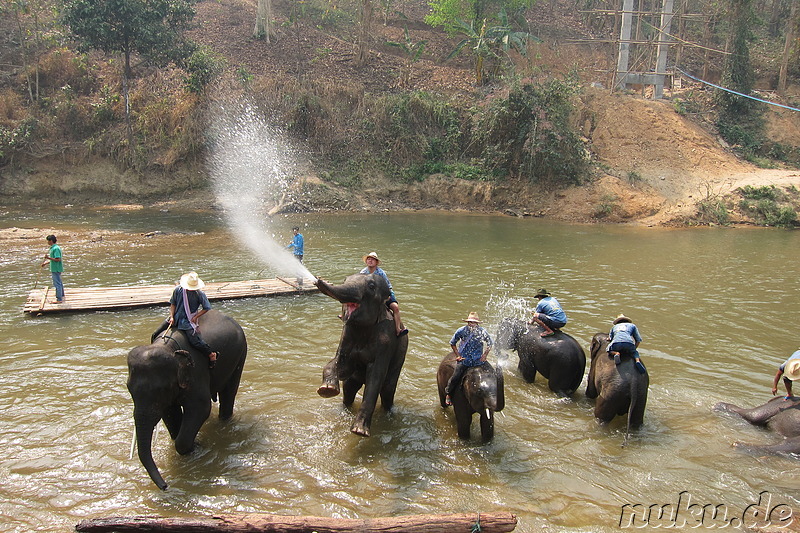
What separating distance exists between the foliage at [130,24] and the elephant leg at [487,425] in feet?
88.7

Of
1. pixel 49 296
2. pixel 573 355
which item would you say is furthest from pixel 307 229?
pixel 573 355

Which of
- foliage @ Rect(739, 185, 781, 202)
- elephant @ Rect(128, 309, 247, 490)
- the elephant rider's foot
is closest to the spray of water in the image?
elephant @ Rect(128, 309, 247, 490)

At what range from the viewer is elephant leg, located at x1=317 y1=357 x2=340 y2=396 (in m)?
6.54

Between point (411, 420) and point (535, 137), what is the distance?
2528 centimetres

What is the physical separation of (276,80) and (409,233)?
52.6 ft

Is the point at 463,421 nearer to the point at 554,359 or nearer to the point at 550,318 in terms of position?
the point at 554,359

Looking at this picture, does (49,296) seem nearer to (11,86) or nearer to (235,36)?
(11,86)

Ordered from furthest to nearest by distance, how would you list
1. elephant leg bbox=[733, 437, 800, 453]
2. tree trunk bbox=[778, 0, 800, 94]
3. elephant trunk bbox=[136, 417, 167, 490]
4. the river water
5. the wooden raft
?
tree trunk bbox=[778, 0, 800, 94] < the wooden raft < elephant leg bbox=[733, 437, 800, 453] < the river water < elephant trunk bbox=[136, 417, 167, 490]

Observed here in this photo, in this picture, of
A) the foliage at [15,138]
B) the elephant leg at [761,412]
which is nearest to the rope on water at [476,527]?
the elephant leg at [761,412]

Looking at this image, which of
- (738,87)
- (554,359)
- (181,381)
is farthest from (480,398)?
(738,87)

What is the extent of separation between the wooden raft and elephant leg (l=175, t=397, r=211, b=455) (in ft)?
21.5

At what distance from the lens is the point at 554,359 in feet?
28.1

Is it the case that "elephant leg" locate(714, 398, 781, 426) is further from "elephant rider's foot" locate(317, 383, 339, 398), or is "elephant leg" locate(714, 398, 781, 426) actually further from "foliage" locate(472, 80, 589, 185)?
"foliage" locate(472, 80, 589, 185)

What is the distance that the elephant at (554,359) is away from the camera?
28.0ft
